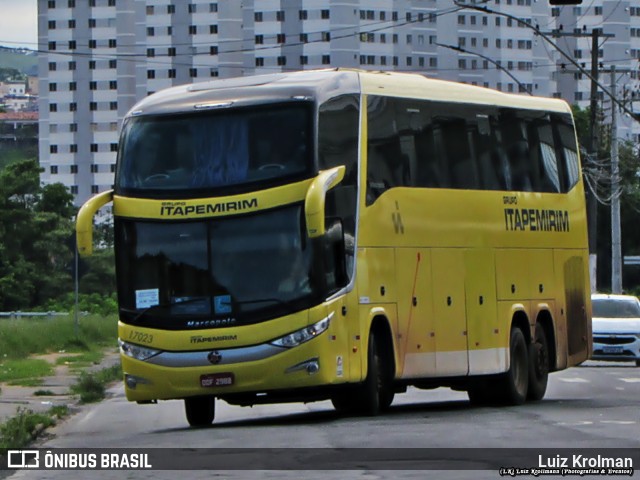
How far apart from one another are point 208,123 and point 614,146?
37.7 meters

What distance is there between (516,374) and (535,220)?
88.1 inches

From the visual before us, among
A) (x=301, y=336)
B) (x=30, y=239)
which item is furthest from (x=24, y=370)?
(x=30, y=239)

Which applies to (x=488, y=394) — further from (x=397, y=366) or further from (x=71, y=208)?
Answer: (x=71, y=208)

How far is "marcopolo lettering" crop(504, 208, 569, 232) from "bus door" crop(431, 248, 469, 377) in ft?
5.05

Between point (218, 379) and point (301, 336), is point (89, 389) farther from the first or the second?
point (301, 336)

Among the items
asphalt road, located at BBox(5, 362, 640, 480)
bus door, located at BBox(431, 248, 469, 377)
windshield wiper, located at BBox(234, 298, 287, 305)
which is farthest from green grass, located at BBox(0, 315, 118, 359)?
windshield wiper, located at BBox(234, 298, 287, 305)

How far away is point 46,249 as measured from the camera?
288 ft

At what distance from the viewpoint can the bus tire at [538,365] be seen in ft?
80.3

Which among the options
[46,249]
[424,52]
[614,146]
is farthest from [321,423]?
[424,52]

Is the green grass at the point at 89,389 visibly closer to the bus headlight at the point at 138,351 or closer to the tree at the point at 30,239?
the bus headlight at the point at 138,351

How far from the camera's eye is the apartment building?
15138 centimetres

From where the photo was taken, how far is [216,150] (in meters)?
19.4

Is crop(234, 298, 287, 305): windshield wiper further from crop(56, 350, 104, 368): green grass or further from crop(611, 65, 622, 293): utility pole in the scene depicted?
crop(611, 65, 622, 293): utility pole

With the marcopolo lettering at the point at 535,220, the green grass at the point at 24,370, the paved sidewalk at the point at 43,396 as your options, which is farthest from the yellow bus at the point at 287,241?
the green grass at the point at 24,370
